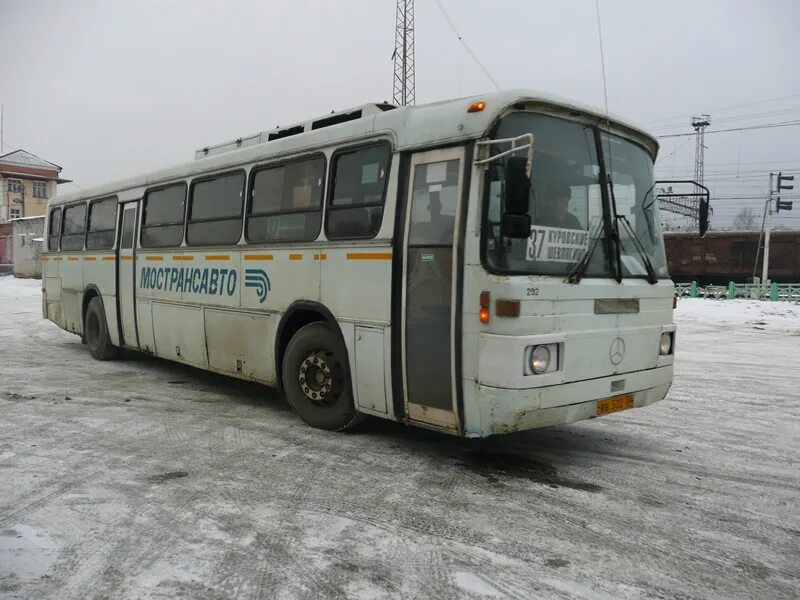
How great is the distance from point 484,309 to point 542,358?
55cm

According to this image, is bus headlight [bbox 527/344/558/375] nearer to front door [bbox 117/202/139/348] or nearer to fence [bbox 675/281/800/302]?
front door [bbox 117/202/139/348]

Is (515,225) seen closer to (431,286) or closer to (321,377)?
(431,286)

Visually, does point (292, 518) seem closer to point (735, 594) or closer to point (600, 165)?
point (735, 594)

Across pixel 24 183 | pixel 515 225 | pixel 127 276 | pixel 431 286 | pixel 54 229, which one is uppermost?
pixel 24 183

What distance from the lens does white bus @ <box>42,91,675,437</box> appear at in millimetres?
4582

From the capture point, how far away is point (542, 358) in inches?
181

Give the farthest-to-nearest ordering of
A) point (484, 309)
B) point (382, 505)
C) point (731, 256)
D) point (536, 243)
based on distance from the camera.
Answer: point (731, 256) → point (536, 243) → point (484, 309) → point (382, 505)

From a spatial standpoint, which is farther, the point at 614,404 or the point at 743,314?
the point at 743,314

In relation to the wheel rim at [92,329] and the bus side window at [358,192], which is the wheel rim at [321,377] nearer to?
the bus side window at [358,192]

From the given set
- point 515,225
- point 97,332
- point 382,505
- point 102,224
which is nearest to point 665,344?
point 515,225

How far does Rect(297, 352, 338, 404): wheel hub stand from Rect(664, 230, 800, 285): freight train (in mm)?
31261

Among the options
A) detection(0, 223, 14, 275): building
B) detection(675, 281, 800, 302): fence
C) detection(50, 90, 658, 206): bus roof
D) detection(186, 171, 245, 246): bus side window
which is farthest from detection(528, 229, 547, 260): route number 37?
detection(0, 223, 14, 275): building

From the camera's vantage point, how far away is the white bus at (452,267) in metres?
4.58

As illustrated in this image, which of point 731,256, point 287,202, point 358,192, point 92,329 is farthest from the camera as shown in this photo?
point 731,256
